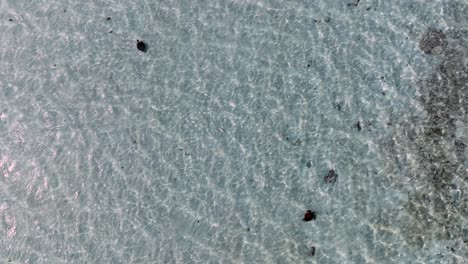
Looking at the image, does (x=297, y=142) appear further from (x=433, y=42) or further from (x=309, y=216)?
(x=433, y=42)

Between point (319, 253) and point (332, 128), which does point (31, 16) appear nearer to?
point (332, 128)

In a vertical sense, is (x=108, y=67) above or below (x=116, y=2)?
below

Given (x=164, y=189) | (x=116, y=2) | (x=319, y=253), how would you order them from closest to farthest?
(x=319, y=253) < (x=164, y=189) < (x=116, y=2)

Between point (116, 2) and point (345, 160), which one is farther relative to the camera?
point (116, 2)

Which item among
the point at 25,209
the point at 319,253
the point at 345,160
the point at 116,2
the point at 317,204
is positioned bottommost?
the point at 25,209

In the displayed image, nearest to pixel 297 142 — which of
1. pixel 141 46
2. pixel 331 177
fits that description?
pixel 331 177

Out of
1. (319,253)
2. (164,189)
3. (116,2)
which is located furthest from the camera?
(116,2)

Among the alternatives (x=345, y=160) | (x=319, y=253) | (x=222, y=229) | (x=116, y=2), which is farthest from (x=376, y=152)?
(x=116, y=2)

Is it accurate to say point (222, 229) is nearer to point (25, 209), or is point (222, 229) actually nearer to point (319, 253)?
point (319, 253)
